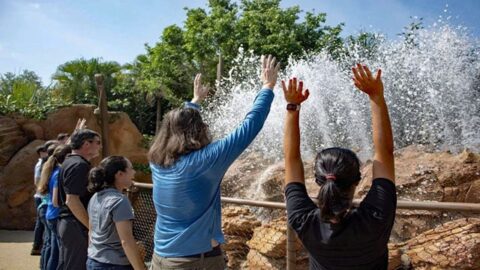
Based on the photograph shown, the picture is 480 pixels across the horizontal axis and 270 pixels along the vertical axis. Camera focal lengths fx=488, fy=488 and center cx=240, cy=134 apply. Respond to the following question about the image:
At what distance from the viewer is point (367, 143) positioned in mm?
10328

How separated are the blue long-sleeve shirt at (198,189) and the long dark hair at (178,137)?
4 centimetres

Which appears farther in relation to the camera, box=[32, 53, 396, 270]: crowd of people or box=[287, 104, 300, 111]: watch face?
box=[287, 104, 300, 111]: watch face

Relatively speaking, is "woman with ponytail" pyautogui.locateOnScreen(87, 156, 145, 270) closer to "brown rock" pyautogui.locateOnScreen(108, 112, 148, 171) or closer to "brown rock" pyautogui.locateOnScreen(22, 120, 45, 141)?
"brown rock" pyautogui.locateOnScreen(22, 120, 45, 141)

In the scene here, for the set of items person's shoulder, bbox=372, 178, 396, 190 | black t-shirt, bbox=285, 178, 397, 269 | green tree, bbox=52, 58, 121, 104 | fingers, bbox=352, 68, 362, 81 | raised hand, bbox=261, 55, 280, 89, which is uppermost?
green tree, bbox=52, 58, 121, 104

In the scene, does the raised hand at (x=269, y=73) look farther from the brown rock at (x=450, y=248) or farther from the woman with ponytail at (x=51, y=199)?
the woman with ponytail at (x=51, y=199)

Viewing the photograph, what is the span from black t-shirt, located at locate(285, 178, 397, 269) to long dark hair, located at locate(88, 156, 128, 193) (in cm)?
164

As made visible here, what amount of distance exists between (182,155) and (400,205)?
124 cm

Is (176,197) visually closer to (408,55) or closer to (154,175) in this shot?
(154,175)

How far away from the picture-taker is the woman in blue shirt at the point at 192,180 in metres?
2.17

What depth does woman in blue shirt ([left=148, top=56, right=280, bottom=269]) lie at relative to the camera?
2.17 metres

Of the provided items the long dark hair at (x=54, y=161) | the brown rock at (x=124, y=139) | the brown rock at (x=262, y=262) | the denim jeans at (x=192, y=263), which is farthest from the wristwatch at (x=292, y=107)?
the brown rock at (x=124, y=139)

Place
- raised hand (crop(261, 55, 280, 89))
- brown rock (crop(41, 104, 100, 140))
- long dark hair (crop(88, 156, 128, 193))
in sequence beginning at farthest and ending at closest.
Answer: brown rock (crop(41, 104, 100, 140)) → long dark hair (crop(88, 156, 128, 193)) → raised hand (crop(261, 55, 280, 89))

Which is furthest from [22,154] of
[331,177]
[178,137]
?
[331,177]

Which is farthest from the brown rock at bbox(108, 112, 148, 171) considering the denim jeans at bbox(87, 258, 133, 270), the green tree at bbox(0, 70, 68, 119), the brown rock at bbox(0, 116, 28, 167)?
the denim jeans at bbox(87, 258, 133, 270)
